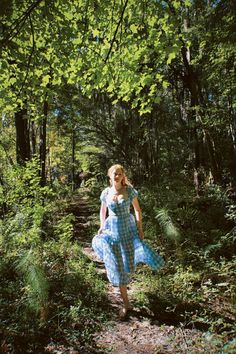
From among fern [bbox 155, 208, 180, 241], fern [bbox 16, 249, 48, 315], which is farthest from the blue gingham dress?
fern [bbox 155, 208, 180, 241]

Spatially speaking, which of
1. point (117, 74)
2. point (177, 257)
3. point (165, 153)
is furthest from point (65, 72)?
point (165, 153)

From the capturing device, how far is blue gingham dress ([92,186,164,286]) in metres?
4.48

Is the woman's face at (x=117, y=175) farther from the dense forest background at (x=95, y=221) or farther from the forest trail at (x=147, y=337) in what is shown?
the forest trail at (x=147, y=337)

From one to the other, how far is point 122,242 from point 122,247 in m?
0.09

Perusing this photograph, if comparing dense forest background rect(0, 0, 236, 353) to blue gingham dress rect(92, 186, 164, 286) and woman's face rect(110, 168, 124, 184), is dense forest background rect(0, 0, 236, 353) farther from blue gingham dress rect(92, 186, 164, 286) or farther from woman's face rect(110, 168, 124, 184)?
woman's face rect(110, 168, 124, 184)

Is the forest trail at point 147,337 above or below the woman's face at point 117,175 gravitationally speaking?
below

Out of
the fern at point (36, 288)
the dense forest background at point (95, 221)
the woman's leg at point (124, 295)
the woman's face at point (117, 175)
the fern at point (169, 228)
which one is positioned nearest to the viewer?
the dense forest background at point (95, 221)

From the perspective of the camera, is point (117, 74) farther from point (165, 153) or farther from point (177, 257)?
point (165, 153)

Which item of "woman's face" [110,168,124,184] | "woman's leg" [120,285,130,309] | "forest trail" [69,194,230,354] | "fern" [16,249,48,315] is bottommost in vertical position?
"forest trail" [69,194,230,354]

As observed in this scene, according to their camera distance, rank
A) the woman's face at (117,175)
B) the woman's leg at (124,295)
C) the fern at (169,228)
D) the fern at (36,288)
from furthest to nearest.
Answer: the fern at (169,228) < the woman's face at (117,175) < the woman's leg at (124,295) < the fern at (36,288)

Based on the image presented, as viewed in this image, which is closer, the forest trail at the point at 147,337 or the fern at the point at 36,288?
the forest trail at the point at 147,337

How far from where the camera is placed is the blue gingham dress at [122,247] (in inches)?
176

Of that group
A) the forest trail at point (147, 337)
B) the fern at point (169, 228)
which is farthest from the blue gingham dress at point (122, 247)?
the fern at point (169, 228)

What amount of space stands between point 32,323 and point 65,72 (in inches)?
161
